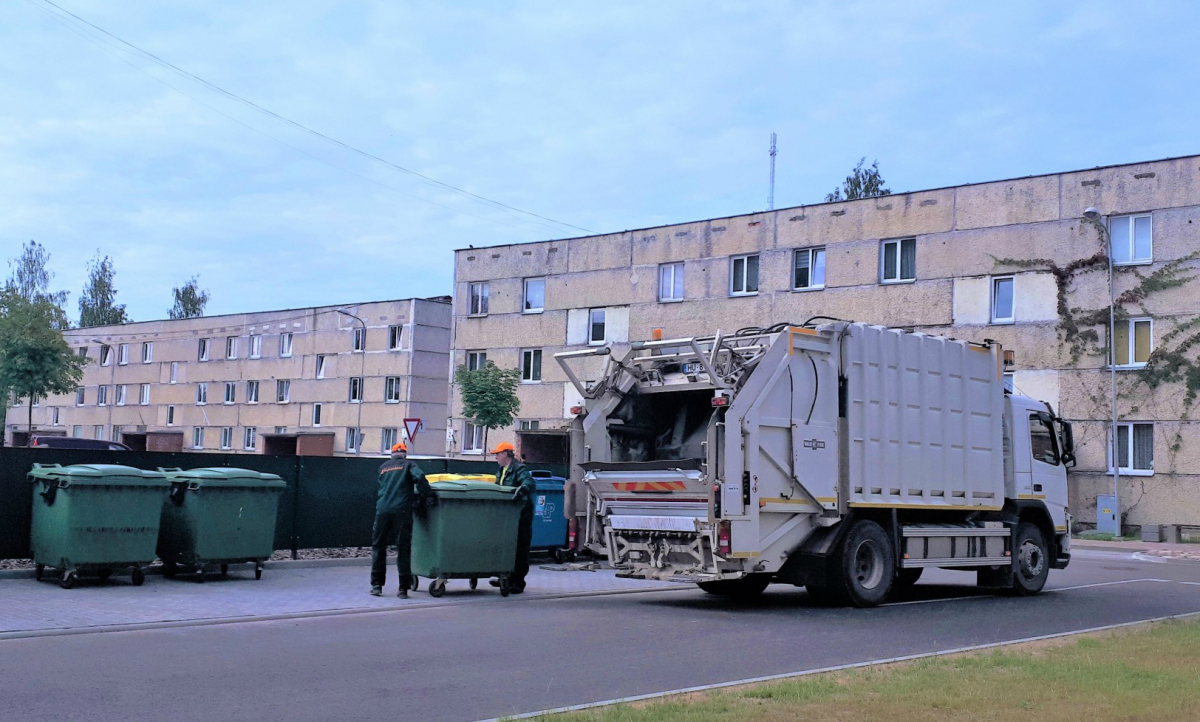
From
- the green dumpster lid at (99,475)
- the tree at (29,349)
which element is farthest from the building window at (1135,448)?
the tree at (29,349)

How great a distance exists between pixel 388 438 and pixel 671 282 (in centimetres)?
1883

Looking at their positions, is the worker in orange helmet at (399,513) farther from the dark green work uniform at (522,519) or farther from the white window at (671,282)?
the white window at (671,282)

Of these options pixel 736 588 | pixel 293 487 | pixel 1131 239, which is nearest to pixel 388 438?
pixel 1131 239

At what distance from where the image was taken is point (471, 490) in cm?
1352

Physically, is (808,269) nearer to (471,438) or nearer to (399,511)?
(471,438)

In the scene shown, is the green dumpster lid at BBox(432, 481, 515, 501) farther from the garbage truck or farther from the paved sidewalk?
the paved sidewalk

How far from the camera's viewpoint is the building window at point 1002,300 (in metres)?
33.4

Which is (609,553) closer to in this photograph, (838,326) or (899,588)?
(838,326)

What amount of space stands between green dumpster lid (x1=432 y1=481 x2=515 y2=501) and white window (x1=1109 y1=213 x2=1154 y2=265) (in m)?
23.5

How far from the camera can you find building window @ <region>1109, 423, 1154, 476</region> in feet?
102

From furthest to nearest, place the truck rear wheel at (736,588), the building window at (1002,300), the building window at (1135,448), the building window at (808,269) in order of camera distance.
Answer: the building window at (808,269), the building window at (1002,300), the building window at (1135,448), the truck rear wheel at (736,588)

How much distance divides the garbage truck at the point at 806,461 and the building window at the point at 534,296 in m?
29.8

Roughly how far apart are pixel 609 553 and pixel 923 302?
23666mm

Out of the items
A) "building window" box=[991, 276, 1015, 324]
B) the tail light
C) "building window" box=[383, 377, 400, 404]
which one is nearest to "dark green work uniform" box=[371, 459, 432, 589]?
the tail light
